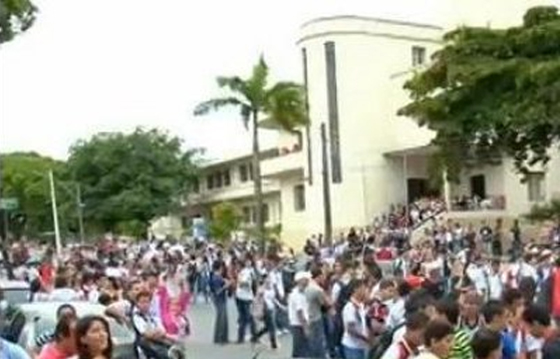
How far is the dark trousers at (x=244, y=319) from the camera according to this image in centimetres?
2239

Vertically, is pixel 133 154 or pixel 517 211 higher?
pixel 133 154

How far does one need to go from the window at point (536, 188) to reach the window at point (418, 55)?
11.5 meters

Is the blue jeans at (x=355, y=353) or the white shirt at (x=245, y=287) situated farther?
the white shirt at (x=245, y=287)

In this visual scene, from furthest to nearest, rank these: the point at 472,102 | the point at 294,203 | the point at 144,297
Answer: the point at 294,203 < the point at 472,102 < the point at 144,297

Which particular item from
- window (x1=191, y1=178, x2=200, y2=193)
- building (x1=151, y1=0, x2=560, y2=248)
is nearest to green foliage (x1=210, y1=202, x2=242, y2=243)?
building (x1=151, y1=0, x2=560, y2=248)

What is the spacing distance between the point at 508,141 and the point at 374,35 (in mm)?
22292

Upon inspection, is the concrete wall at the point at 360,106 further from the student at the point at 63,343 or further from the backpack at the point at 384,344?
the student at the point at 63,343

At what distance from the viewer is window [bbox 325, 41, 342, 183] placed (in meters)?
64.2

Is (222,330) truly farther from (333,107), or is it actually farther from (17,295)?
(333,107)

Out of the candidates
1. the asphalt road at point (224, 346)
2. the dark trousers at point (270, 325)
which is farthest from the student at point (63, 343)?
the dark trousers at point (270, 325)

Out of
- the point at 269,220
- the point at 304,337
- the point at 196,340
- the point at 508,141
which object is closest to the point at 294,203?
the point at 269,220

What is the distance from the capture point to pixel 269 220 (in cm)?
8119

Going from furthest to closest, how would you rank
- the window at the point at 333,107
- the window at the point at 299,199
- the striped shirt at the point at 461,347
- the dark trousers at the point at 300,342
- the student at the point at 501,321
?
the window at the point at 299,199 < the window at the point at 333,107 < the dark trousers at the point at 300,342 < the student at the point at 501,321 < the striped shirt at the point at 461,347

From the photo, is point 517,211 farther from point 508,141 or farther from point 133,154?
point 133,154
